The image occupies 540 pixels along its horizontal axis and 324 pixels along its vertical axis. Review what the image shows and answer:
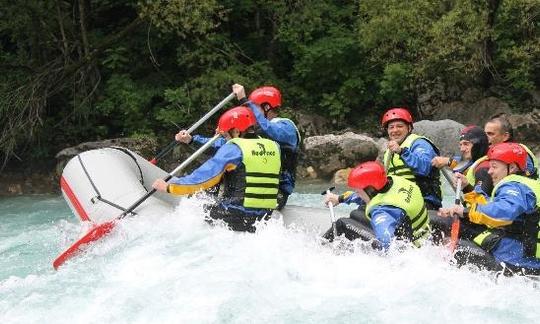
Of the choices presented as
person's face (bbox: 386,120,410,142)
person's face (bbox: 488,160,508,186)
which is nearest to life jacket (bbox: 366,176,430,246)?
person's face (bbox: 488,160,508,186)

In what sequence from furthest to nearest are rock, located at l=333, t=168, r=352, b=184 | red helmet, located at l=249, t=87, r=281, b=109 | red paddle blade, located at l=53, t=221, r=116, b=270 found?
1. rock, located at l=333, t=168, r=352, b=184
2. red helmet, located at l=249, t=87, r=281, b=109
3. red paddle blade, located at l=53, t=221, r=116, b=270

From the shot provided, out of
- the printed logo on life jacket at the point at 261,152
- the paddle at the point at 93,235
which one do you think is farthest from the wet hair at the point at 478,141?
the paddle at the point at 93,235

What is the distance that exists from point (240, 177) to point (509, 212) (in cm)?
194

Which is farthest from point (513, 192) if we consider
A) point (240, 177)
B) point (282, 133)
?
point (282, 133)

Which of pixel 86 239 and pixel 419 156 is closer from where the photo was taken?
pixel 419 156

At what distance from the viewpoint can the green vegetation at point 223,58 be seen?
11.6m

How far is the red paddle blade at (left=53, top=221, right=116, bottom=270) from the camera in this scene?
16.7 feet

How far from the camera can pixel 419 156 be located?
4754 mm

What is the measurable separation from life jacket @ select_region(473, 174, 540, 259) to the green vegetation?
8029mm

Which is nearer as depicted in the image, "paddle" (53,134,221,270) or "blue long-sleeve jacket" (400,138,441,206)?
"blue long-sleeve jacket" (400,138,441,206)

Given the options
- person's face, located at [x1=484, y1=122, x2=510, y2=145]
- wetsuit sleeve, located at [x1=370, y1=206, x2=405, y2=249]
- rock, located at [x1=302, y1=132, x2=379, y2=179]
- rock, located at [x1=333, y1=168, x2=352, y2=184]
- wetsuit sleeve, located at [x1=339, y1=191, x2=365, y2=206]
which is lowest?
rock, located at [x1=333, y1=168, x2=352, y2=184]

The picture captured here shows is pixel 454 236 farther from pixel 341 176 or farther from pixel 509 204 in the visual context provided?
pixel 341 176

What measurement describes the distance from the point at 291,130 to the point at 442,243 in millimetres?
1704

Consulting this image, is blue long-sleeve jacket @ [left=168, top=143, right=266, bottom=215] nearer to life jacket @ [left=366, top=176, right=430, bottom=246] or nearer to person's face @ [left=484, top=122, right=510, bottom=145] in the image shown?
life jacket @ [left=366, top=176, right=430, bottom=246]
